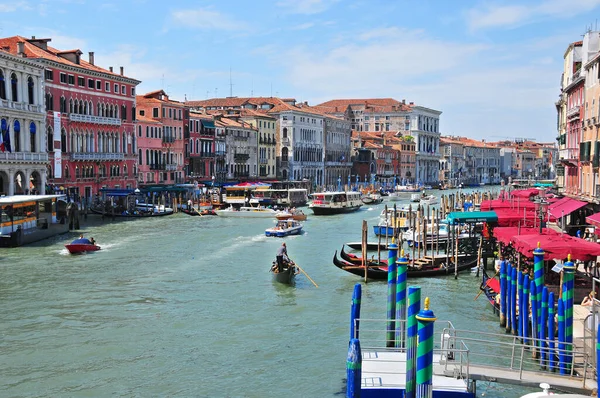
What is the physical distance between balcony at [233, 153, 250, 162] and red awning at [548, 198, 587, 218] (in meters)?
28.9

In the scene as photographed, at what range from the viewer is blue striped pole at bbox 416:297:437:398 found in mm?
6004

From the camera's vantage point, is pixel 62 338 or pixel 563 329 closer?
pixel 563 329

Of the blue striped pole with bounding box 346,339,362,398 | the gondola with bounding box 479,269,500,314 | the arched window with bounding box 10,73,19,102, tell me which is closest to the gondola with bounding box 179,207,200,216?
the arched window with bounding box 10,73,19,102

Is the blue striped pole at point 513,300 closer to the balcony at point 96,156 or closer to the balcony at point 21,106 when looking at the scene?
the balcony at point 21,106

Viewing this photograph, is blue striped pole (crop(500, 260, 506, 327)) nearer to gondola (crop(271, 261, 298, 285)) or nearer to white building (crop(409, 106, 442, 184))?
gondola (crop(271, 261, 298, 285))

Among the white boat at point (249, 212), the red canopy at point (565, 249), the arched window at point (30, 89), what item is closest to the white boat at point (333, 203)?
the white boat at point (249, 212)

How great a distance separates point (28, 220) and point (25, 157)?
19.0 ft

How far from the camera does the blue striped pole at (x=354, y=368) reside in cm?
657

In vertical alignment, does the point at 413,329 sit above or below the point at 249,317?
above

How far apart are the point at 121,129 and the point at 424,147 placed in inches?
1796

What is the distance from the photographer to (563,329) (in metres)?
7.99

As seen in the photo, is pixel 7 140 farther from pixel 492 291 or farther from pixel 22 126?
pixel 492 291

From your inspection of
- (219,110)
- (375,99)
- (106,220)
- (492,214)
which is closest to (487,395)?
(492,214)

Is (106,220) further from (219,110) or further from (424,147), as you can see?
(424,147)
